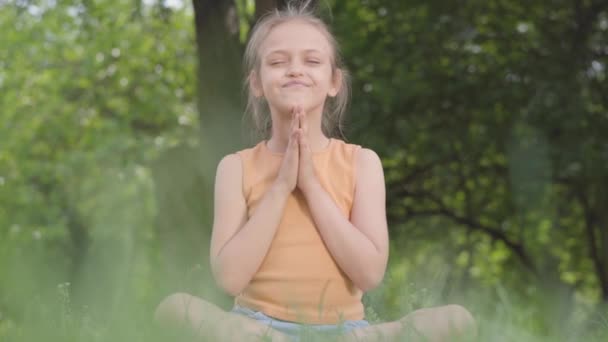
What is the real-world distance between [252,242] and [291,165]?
32 centimetres

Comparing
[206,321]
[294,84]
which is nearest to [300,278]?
[206,321]

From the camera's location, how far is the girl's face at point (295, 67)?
10.8 ft

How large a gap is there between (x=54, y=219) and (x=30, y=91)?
2.91m

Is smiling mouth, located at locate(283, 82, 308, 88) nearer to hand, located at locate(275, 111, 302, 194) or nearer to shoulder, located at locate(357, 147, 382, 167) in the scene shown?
hand, located at locate(275, 111, 302, 194)

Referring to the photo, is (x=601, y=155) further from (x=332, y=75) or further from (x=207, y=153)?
(x=332, y=75)

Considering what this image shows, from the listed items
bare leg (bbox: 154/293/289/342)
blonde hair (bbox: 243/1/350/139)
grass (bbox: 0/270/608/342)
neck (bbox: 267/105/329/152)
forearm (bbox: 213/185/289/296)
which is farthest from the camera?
blonde hair (bbox: 243/1/350/139)

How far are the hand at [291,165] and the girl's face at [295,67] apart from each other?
0.34ft

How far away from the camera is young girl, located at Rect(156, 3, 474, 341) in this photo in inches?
122

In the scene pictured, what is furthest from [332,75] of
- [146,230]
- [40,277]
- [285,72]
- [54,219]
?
[54,219]

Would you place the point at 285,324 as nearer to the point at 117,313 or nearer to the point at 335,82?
the point at 117,313

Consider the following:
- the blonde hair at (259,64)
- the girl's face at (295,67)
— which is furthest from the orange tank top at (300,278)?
the blonde hair at (259,64)

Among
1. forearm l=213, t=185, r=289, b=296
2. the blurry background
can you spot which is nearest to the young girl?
forearm l=213, t=185, r=289, b=296

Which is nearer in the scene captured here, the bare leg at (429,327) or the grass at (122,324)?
the grass at (122,324)

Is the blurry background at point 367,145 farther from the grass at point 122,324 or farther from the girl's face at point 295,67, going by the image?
the girl's face at point 295,67
